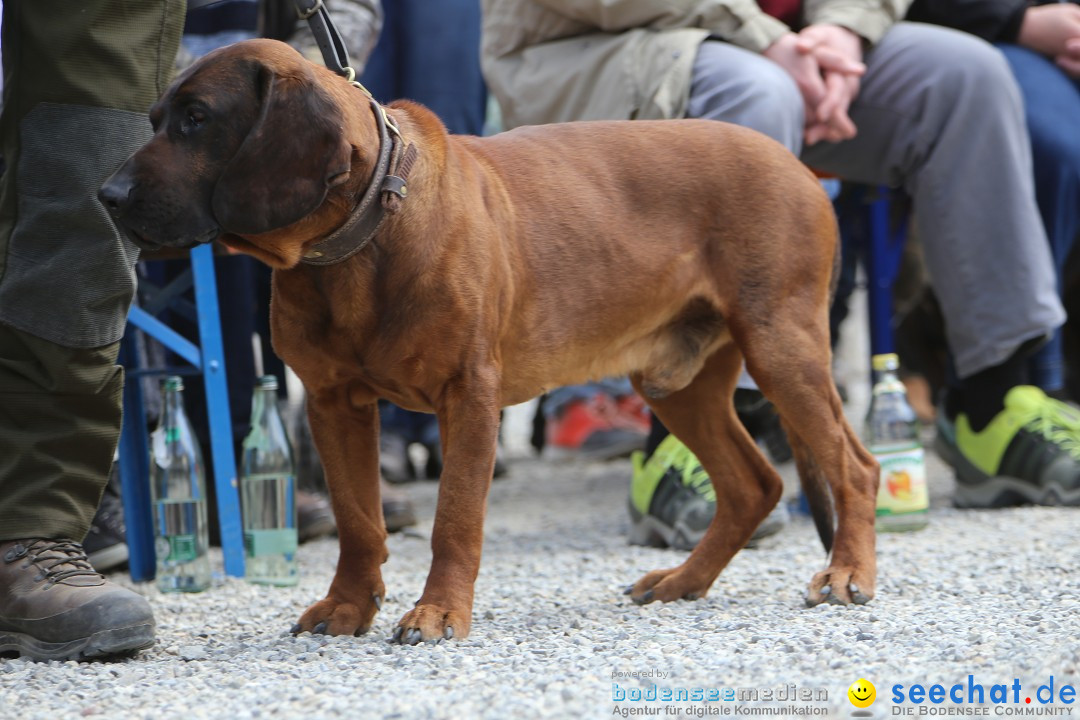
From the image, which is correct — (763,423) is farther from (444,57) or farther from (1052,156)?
(444,57)

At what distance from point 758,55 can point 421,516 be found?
219cm

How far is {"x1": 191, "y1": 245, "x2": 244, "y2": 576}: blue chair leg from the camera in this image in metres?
3.89

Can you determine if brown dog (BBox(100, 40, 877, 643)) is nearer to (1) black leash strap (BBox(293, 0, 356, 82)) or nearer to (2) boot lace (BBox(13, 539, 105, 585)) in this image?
(1) black leash strap (BBox(293, 0, 356, 82))

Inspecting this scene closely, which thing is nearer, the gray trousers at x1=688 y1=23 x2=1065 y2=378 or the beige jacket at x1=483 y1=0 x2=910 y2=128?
the beige jacket at x1=483 y1=0 x2=910 y2=128

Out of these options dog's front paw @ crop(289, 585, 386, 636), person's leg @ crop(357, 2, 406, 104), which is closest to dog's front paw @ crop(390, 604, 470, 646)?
dog's front paw @ crop(289, 585, 386, 636)

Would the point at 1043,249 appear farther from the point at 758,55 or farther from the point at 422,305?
the point at 422,305

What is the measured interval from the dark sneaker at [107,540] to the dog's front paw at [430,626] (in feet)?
5.44

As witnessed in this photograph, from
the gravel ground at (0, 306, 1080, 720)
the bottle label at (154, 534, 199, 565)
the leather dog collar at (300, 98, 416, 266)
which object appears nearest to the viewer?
the gravel ground at (0, 306, 1080, 720)

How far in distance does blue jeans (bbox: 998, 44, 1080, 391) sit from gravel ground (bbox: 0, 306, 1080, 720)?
30.9 inches

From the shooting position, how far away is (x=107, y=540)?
403cm

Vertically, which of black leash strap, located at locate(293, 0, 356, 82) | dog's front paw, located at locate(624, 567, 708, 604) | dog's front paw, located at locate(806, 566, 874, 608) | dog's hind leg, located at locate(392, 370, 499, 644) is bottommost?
dog's front paw, located at locate(624, 567, 708, 604)

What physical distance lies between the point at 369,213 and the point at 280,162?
0.75ft

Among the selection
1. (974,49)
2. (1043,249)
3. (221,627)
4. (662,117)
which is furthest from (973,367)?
(221,627)

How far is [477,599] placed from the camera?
335 centimetres
